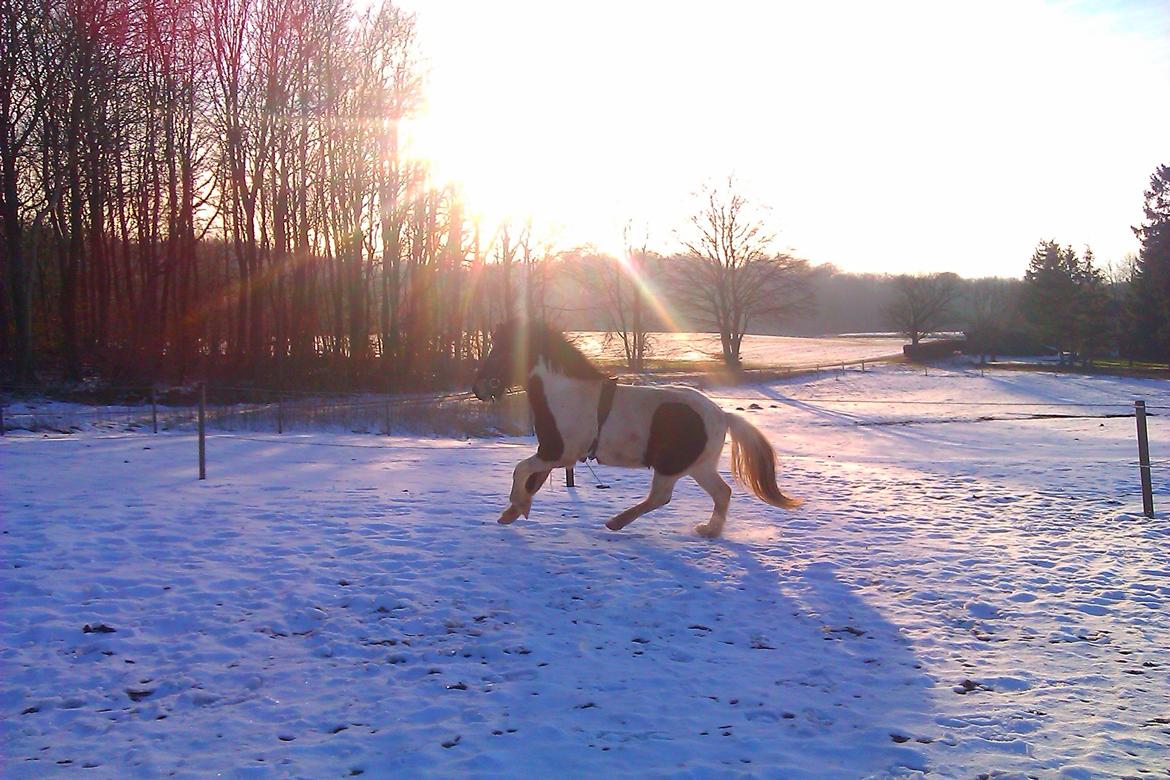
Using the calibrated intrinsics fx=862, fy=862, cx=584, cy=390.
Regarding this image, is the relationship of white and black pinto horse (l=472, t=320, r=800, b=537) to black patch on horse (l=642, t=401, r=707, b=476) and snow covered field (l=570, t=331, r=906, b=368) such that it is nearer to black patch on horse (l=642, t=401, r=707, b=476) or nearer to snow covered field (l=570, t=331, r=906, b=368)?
black patch on horse (l=642, t=401, r=707, b=476)

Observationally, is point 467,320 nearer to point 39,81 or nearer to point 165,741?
point 39,81

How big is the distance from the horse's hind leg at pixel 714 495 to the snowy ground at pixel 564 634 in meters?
0.23

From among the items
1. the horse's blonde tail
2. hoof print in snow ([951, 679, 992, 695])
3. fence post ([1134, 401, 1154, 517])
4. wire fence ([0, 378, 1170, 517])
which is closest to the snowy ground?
hoof print in snow ([951, 679, 992, 695])

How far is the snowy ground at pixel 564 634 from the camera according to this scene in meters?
3.87

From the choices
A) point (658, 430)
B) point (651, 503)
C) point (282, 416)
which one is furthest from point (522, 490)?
point (282, 416)

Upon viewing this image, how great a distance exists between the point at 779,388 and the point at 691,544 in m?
40.5

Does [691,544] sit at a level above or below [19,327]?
below

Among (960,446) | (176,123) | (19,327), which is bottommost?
(960,446)

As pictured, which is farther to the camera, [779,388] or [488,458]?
[779,388]

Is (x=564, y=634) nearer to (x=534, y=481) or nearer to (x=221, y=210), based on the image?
(x=534, y=481)

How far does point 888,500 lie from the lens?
10664 millimetres

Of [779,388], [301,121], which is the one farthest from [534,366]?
[779,388]

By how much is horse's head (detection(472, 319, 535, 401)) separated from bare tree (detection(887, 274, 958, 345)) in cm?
6839

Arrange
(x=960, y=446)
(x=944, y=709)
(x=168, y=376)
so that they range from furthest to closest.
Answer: (x=168, y=376), (x=960, y=446), (x=944, y=709)
